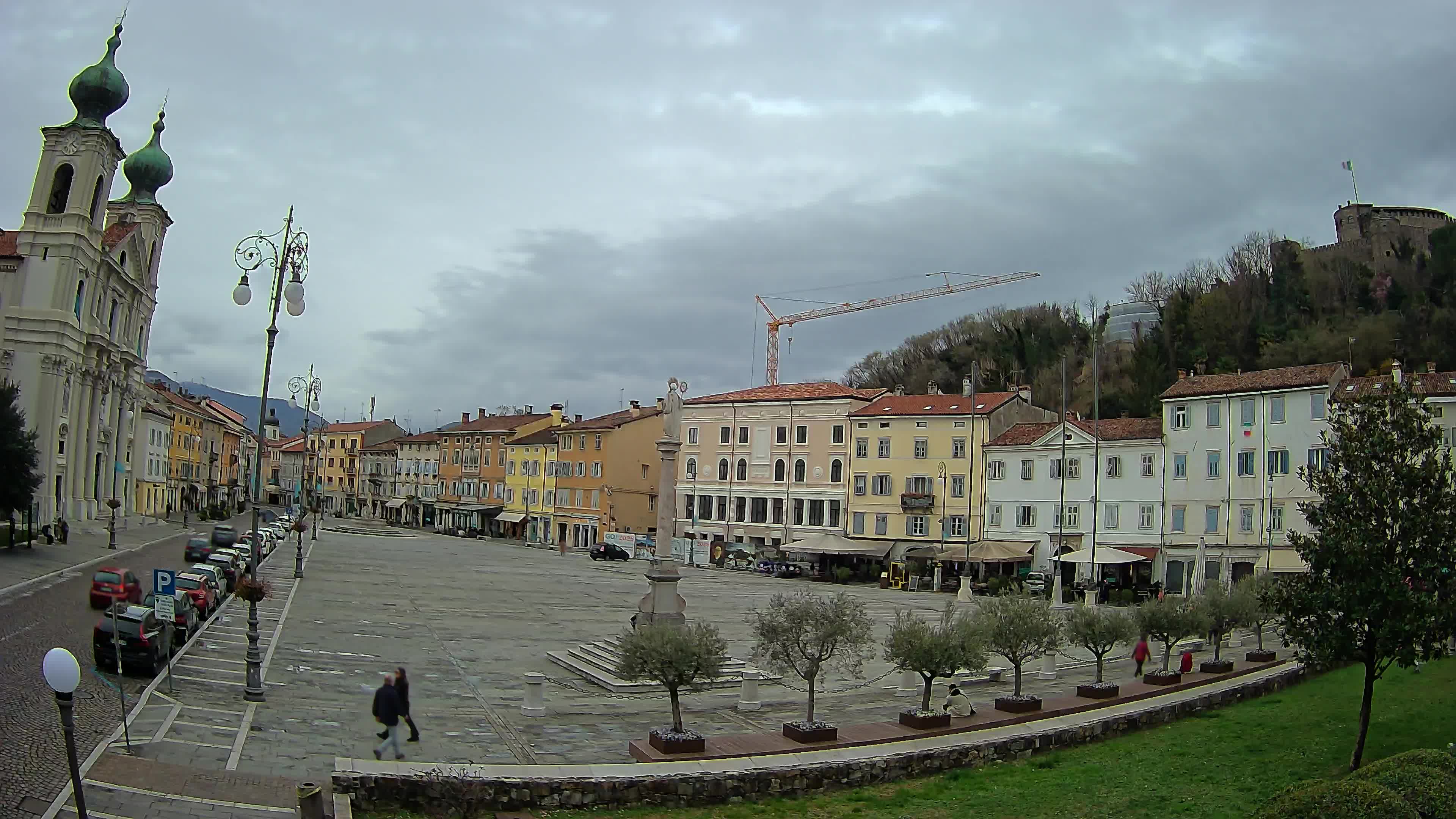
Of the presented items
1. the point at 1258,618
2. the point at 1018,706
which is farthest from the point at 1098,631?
the point at 1258,618

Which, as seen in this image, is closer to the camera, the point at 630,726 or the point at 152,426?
the point at 630,726

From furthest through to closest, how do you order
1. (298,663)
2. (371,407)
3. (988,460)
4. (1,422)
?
(371,407) → (988,460) → (1,422) → (298,663)

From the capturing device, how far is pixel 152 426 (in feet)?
298

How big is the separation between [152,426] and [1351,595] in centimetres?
9678

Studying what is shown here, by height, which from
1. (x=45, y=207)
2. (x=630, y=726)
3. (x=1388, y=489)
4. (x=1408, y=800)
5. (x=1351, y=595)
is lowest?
(x=630, y=726)

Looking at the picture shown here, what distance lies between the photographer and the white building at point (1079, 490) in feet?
178

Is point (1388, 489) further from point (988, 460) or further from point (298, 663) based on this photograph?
point (988, 460)

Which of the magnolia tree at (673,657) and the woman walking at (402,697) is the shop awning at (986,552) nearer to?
the magnolia tree at (673,657)

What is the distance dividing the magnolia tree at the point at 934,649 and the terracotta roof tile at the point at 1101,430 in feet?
111

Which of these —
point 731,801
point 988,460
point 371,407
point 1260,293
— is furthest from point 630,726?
point 371,407

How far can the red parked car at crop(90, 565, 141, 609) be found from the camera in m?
27.0

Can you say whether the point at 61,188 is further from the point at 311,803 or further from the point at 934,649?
the point at 934,649

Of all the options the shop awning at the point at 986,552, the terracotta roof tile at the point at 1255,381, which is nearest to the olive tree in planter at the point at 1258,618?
the terracotta roof tile at the point at 1255,381

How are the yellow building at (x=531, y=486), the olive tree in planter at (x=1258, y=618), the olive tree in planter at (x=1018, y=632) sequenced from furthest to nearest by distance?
the yellow building at (x=531, y=486), the olive tree in planter at (x=1258, y=618), the olive tree in planter at (x=1018, y=632)
